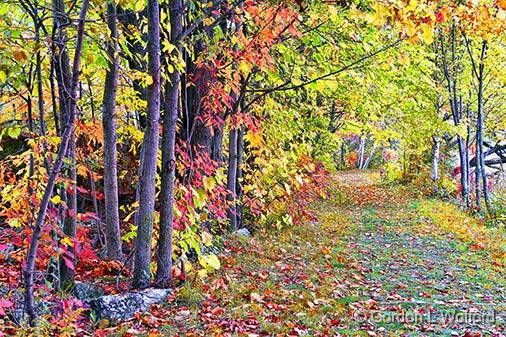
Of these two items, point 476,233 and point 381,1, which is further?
point 476,233

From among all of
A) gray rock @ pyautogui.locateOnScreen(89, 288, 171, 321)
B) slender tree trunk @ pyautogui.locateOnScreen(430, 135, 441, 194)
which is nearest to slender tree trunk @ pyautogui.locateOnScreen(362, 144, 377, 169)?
slender tree trunk @ pyautogui.locateOnScreen(430, 135, 441, 194)

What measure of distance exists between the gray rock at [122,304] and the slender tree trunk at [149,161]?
0.61ft

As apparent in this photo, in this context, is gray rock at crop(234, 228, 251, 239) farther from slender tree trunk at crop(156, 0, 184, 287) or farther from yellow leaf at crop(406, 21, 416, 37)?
yellow leaf at crop(406, 21, 416, 37)

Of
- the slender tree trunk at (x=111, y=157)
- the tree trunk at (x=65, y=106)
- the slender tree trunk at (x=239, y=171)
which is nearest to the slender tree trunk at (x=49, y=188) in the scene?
the tree trunk at (x=65, y=106)

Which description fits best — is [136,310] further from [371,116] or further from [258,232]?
[371,116]

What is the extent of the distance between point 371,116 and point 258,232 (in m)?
5.40

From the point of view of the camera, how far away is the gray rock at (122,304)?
14.0ft

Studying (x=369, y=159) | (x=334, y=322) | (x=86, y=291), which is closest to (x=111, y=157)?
(x=86, y=291)

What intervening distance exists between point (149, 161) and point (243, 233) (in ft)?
14.6

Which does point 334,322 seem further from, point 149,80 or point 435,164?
point 435,164

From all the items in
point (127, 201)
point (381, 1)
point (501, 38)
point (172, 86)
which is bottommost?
point (127, 201)

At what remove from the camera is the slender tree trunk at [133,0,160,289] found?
14.6 ft

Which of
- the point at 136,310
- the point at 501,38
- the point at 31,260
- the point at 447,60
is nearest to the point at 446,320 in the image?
the point at 136,310

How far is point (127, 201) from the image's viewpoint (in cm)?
813
